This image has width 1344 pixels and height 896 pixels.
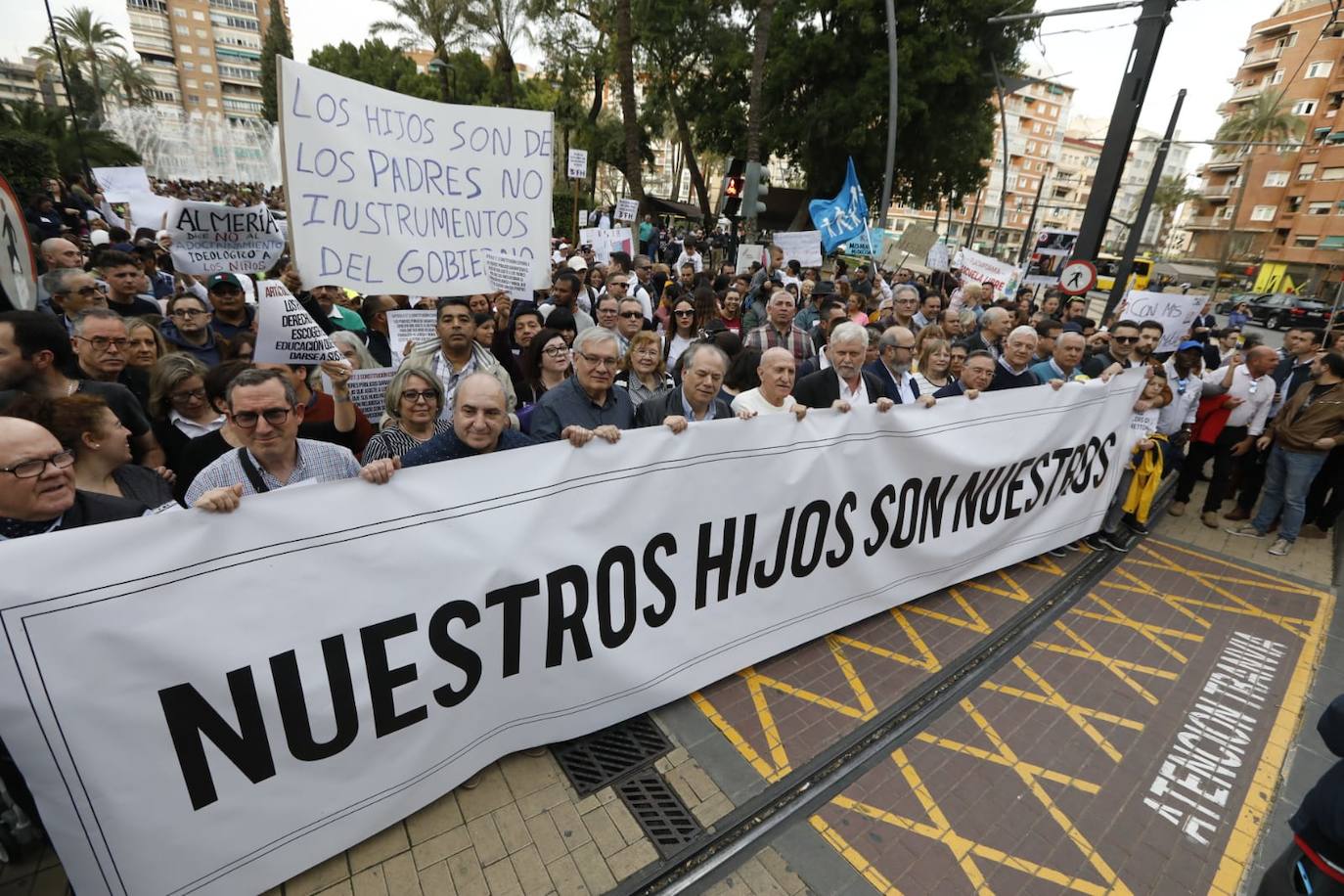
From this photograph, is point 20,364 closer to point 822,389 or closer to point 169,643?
point 169,643

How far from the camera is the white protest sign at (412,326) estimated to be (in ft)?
14.5

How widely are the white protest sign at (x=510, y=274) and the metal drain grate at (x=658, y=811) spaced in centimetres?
282

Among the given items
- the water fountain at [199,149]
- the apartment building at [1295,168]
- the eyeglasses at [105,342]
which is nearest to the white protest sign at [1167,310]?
the eyeglasses at [105,342]

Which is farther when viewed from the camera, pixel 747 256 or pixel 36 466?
pixel 747 256

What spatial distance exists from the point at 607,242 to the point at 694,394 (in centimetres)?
824

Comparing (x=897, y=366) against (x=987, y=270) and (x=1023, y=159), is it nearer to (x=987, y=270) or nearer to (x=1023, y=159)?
(x=987, y=270)

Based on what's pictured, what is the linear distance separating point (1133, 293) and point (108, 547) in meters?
9.49

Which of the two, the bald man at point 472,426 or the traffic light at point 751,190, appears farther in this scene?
the traffic light at point 751,190

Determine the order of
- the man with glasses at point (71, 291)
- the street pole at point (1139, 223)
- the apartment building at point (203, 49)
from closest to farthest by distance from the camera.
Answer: the man with glasses at point (71, 291) → the street pole at point (1139, 223) → the apartment building at point (203, 49)

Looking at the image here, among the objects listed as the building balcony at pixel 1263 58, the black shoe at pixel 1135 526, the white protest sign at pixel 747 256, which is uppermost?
the building balcony at pixel 1263 58

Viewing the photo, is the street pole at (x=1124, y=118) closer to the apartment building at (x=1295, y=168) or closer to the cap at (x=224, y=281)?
the cap at (x=224, y=281)

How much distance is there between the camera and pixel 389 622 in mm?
2404

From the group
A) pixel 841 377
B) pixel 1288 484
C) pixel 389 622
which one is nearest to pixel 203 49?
pixel 841 377

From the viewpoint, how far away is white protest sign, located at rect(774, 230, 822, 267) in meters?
11.9
